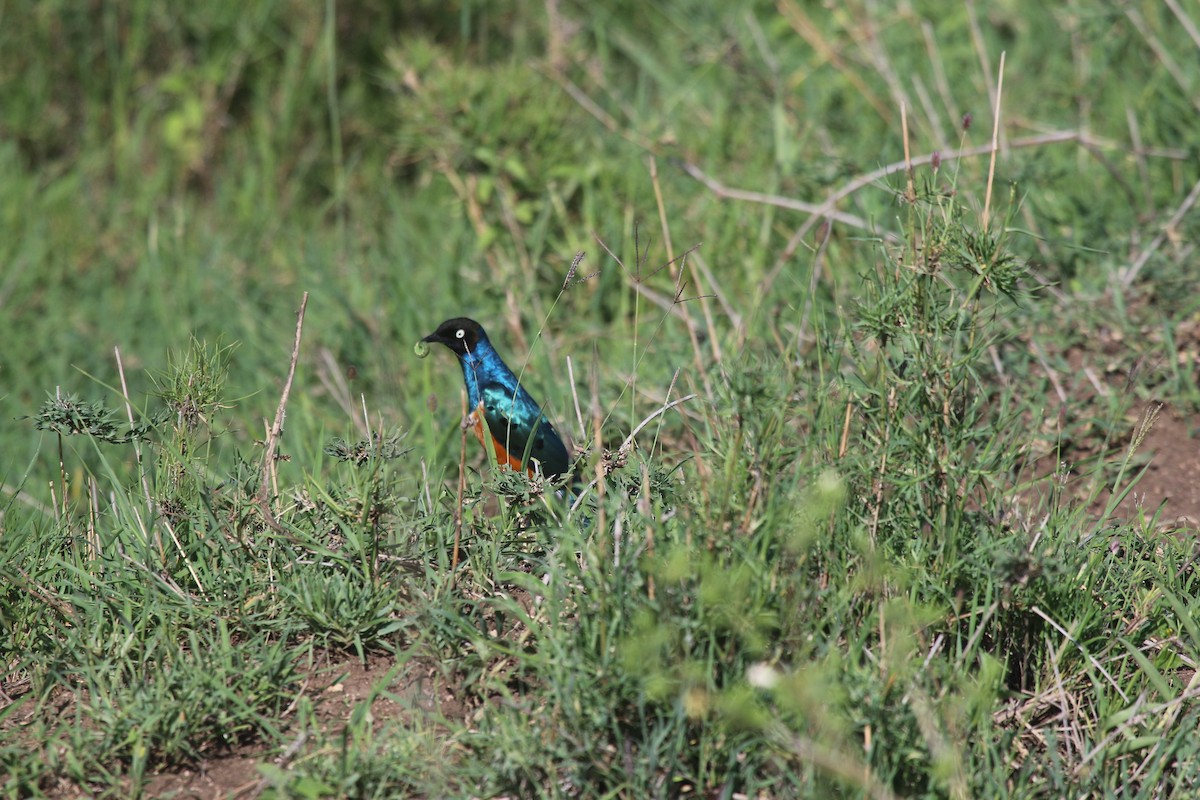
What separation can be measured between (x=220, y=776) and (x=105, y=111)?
4.72 metres

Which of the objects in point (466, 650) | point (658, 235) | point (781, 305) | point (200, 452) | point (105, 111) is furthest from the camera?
point (105, 111)

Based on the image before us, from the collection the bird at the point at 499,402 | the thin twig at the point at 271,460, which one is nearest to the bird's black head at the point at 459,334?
the bird at the point at 499,402

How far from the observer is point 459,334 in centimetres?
362

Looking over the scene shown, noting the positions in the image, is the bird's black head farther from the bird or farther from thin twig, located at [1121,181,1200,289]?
thin twig, located at [1121,181,1200,289]

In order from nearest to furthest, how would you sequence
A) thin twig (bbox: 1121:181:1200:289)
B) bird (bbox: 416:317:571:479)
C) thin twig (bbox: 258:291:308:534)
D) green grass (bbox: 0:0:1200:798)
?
green grass (bbox: 0:0:1200:798) < thin twig (bbox: 258:291:308:534) < bird (bbox: 416:317:571:479) < thin twig (bbox: 1121:181:1200:289)

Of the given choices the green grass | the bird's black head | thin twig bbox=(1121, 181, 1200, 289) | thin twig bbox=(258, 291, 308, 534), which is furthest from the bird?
thin twig bbox=(1121, 181, 1200, 289)

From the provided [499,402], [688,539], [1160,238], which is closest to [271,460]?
[499,402]

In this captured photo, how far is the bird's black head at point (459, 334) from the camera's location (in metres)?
3.62

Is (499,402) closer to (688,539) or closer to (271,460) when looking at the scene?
(271,460)

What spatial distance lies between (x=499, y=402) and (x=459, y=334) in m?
0.23

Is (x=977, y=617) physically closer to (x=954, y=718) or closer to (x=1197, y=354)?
(x=954, y=718)

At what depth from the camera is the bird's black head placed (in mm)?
3617

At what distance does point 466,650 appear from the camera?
8.52 feet

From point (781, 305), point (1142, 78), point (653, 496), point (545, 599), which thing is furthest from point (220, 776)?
point (1142, 78)
